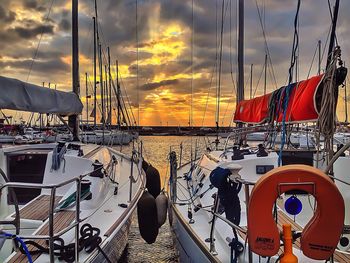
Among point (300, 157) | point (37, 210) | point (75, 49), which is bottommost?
point (37, 210)

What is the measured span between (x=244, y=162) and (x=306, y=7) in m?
2.85

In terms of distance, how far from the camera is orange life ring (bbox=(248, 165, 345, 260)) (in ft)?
9.55

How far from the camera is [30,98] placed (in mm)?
5738

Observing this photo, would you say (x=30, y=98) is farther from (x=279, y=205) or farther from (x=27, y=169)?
(x=279, y=205)

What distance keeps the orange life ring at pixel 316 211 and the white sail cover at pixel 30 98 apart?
374 cm

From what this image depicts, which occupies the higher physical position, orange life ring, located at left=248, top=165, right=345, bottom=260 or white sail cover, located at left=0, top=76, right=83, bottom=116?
white sail cover, located at left=0, top=76, right=83, bottom=116

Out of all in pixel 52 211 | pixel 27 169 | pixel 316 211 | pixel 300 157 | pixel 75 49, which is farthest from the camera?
pixel 75 49

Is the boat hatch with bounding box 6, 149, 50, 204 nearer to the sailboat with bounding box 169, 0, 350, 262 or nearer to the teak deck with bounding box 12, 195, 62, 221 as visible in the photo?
the teak deck with bounding box 12, 195, 62, 221

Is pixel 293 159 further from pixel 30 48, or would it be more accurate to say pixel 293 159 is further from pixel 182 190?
pixel 30 48

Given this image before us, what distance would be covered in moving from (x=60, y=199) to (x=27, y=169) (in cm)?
183

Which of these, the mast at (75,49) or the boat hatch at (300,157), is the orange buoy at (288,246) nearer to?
the boat hatch at (300,157)

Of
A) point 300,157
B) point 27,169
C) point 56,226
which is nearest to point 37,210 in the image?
point 56,226

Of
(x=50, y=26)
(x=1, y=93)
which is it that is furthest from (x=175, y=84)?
(x=1, y=93)

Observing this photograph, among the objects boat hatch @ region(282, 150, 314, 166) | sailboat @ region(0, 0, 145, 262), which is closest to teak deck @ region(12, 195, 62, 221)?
sailboat @ region(0, 0, 145, 262)
